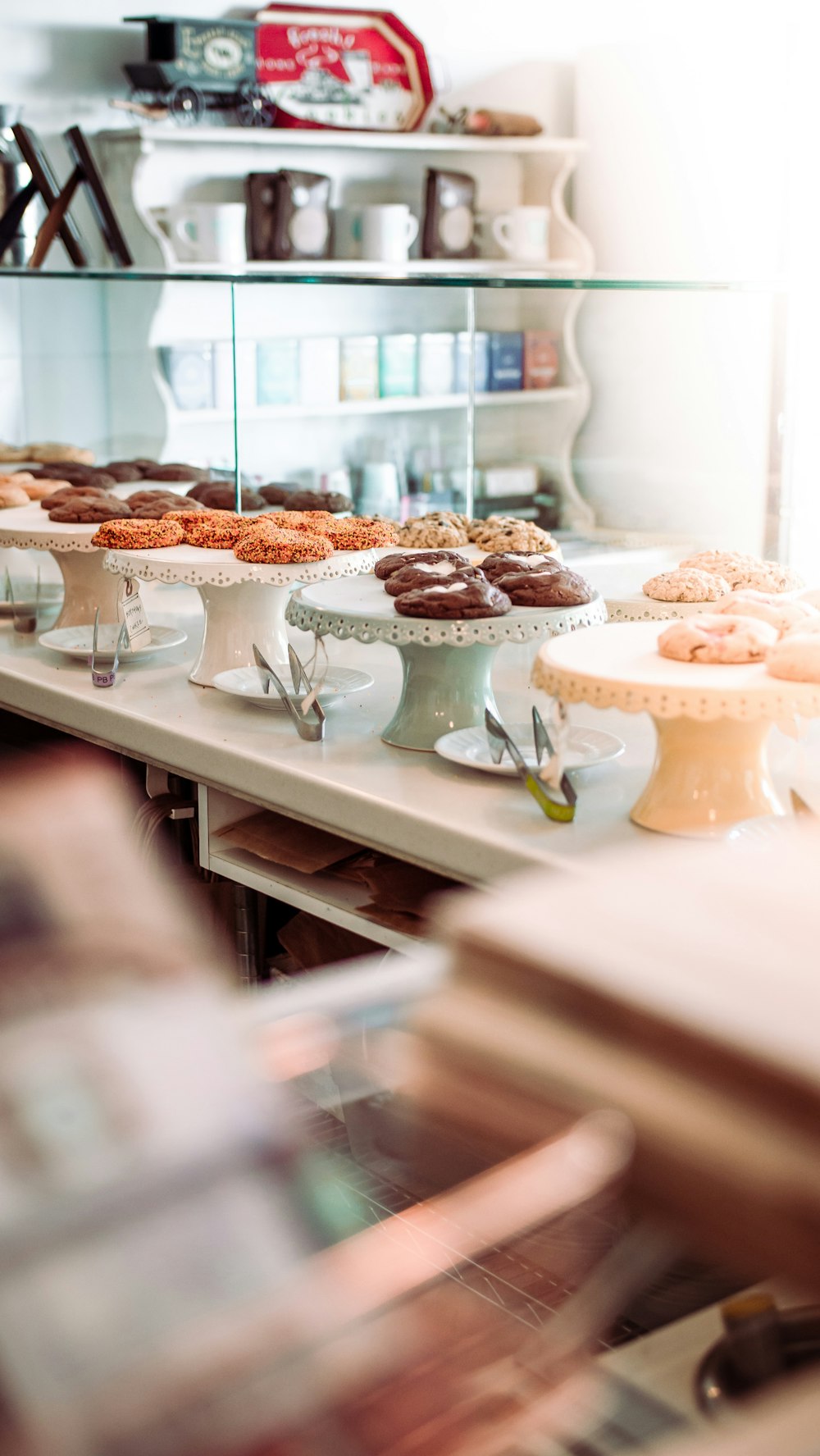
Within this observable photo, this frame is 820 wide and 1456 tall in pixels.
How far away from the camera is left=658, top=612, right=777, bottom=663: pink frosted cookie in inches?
42.6

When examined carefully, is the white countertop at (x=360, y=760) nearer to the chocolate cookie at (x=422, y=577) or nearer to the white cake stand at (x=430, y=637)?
the white cake stand at (x=430, y=637)

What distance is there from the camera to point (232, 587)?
163cm

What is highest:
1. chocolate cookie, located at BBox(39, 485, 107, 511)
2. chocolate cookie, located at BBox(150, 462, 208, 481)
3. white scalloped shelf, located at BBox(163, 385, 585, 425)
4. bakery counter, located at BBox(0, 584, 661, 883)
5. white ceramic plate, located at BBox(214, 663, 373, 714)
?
white scalloped shelf, located at BBox(163, 385, 585, 425)

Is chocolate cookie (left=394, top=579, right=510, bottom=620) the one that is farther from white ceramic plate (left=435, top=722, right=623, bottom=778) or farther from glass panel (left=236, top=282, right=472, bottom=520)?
glass panel (left=236, top=282, right=472, bottom=520)

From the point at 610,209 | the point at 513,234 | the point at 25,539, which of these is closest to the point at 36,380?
the point at 25,539


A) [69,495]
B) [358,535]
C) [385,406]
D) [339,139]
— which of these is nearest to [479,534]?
[358,535]

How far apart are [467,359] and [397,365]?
69cm

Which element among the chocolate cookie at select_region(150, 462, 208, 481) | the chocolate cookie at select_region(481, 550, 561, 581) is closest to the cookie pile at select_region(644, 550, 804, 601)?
the chocolate cookie at select_region(481, 550, 561, 581)

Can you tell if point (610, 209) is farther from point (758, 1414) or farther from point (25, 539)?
point (758, 1414)

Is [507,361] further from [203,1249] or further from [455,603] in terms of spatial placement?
[203,1249]

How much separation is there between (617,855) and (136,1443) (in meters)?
0.22

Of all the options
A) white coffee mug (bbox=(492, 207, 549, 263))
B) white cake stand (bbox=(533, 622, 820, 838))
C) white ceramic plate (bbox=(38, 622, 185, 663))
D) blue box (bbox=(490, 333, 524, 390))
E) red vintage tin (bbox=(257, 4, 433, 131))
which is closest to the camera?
white cake stand (bbox=(533, 622, 820, 838))

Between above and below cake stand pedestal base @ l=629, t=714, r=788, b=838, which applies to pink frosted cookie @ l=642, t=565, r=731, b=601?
above

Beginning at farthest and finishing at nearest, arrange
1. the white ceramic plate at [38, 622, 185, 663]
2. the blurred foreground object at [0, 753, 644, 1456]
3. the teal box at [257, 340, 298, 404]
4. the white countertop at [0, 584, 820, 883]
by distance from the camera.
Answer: the teal box at [257, 340, 298, 404] < the white ceramic plate at [38, 622, 185, 663] < the white countertop at [0, 584, 820, 883] < the blurred foreground object at [0, 753, 644, 1456]
